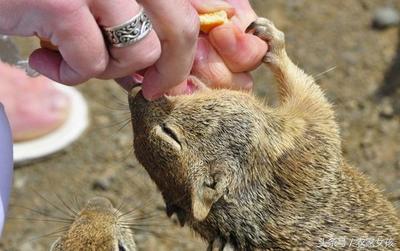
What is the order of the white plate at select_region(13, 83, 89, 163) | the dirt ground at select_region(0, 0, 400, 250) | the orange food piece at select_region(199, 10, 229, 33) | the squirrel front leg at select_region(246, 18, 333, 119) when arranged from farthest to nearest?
the white plate at select_region(13, 83, 89, 163) < the dirt ground at select_region(0, 0, 400, 250) < the squirrel front leg at select_region(246, 18, 333, 119) < the orange food piece at select_region(199, 10, 229, 33)

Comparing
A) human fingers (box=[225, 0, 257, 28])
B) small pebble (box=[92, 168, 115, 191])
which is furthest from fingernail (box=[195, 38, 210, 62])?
small pebble (box=[92, 168, 115, 191])

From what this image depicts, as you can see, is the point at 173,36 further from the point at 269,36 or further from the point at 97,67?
the point at 269,36

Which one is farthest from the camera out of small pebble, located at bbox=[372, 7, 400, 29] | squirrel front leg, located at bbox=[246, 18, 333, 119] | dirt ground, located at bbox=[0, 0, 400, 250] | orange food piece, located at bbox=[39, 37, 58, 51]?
small pebble, located at bbox=[372, 7, 400, 29]

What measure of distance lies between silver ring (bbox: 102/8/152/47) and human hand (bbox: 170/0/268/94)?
46 cm

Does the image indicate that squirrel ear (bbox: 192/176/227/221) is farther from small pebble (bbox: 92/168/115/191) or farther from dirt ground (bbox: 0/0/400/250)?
small pebble (bbox: 92/168/115/191)

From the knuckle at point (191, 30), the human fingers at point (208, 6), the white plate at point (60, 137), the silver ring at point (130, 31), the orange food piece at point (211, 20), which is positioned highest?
the silver ring at point (130, 31)

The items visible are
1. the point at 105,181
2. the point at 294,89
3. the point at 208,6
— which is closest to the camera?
the point at 208,6

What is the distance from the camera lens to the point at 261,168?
1869mm

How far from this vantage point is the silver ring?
1.23 m

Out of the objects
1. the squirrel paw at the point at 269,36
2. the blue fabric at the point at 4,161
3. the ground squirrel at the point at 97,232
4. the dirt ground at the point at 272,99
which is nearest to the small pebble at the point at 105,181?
the dirt ground at the point at 272,99

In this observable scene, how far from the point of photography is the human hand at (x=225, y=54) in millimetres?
1727

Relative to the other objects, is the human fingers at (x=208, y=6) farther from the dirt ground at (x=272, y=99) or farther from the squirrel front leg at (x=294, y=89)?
the dirt ground at (x=272, y=99)

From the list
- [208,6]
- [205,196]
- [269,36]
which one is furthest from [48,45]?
[269,36]

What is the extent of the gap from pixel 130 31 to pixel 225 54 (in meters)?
0.54
